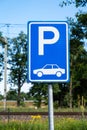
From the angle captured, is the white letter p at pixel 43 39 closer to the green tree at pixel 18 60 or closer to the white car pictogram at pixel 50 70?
the white car pictogram at pixel 50 70

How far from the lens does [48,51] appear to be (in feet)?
17.7

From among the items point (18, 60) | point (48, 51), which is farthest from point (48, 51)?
point (18, 60)

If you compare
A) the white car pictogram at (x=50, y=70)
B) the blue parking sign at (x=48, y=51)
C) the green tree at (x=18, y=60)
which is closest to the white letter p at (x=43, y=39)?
the blue parking sign at (x=48, y=51)

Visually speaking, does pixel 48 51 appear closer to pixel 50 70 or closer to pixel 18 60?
pixel 50 70

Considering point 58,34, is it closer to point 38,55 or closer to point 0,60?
point 38,55

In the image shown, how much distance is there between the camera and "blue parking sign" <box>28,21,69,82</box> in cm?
536

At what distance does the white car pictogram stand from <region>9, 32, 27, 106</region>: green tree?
185 feet

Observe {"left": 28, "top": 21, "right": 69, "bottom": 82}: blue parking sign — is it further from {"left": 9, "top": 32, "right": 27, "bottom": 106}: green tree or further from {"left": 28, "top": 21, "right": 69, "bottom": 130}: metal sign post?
{"left": 9, "top": 32, "right": 27, "bottom": 106}: green tree

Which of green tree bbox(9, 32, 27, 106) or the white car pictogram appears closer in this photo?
the white car pictogram

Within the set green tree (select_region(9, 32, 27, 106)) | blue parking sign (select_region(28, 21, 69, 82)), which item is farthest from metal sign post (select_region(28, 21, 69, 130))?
green tree (select_region(9, 32, 27, 106))

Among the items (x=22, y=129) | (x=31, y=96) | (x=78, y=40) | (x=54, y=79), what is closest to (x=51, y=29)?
(x=54, y=79)

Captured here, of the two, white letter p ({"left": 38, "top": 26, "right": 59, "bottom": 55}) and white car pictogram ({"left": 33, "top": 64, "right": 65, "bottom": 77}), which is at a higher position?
white letter p ({"left": 38, "top": 26, "right": 59, "bottom": 55})

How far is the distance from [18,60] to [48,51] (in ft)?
187

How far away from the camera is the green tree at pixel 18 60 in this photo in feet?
204
